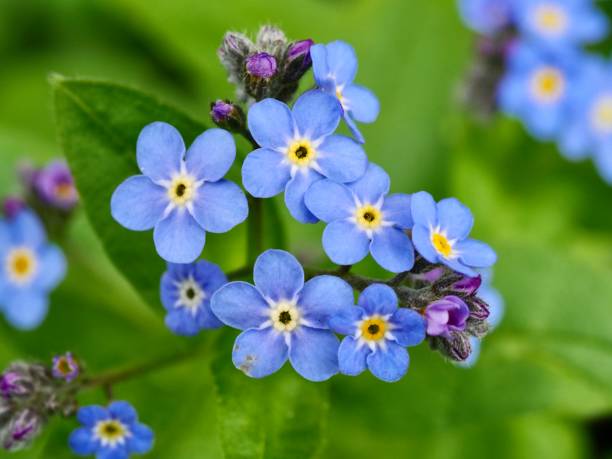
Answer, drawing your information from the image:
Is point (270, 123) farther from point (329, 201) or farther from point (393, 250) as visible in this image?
point (393, 250)

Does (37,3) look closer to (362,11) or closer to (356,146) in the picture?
(362,11)

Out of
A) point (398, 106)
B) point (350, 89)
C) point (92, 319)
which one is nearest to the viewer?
point (350, 89)

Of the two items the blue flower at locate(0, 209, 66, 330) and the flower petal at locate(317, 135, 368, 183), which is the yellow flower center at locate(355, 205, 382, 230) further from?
the blue flower at locate(0, 209, 66, 330)

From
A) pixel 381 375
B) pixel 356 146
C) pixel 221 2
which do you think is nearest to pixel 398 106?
pixel 221 2

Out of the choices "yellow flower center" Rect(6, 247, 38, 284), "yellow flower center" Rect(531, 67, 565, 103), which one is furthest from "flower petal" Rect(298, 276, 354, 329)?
"yellow flower center" Rect(531, 67, 565, 103)

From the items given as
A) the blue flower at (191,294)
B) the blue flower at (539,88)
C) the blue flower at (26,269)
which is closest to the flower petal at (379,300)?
the blue flower at (191,294)

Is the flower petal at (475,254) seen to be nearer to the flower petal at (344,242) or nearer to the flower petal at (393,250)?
the flower petal at (393,250)

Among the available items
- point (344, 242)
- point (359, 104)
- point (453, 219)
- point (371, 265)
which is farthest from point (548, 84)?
point (344, 242)
